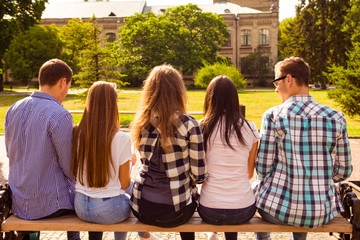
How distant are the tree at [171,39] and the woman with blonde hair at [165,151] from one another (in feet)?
138

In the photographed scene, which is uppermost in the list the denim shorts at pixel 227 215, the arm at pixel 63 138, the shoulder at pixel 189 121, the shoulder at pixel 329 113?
the shoulder at pixel 329 113

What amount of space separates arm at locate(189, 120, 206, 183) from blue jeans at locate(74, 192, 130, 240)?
2.05 feet

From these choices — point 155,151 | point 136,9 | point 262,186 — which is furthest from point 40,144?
point 136,9

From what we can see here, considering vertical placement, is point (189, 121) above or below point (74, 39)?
below

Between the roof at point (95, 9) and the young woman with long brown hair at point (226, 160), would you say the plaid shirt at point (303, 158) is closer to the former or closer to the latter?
the young woman with long brown hair at point (226, 160)

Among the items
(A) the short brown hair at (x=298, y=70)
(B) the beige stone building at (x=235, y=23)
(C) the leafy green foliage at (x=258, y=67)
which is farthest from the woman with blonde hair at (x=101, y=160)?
(B) the beige stone building at (x=235, y=23)

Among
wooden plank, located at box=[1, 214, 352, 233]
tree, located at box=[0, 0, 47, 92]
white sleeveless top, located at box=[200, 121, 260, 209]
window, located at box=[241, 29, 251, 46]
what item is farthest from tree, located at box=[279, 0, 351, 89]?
white sleeveless top, located at box=[200, 121, 260, 209]

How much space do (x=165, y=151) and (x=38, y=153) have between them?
100 cm

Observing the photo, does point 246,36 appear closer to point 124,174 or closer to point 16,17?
point 16,17

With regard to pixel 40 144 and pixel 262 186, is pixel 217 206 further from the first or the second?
pixel 40 144

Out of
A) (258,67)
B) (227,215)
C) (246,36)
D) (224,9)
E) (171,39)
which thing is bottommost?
(227,215)

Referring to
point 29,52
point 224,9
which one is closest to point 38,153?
point 29,52

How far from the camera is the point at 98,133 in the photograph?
2.70 m

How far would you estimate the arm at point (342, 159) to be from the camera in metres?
2.68
